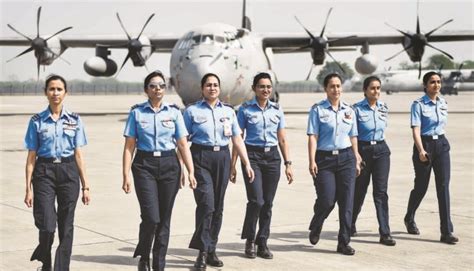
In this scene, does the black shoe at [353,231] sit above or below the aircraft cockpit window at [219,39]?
below

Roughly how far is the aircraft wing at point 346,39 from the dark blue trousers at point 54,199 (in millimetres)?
26388

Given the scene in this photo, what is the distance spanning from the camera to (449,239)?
805 cm

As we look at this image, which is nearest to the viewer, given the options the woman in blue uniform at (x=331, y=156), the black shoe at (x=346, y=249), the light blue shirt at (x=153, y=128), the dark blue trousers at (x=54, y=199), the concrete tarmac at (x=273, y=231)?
the dark blue trousers at (x=54, y=199)

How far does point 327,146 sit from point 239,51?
1973 centimetres

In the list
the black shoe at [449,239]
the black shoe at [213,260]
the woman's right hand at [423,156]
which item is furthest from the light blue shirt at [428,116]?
the black shoe at [213,260]

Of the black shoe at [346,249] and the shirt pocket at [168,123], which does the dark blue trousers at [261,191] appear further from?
the shirt pocket at [168,123]

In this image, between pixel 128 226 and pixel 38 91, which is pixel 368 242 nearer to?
pixel 128 226

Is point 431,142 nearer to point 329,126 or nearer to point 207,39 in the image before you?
point 329,126

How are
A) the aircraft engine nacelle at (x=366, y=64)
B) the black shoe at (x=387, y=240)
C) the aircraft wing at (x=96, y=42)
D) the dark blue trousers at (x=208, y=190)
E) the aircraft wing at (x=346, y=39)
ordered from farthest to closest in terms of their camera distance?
the aircraft wing at (x=96, y=42)
the aircraft engine nacelle at (x=366, y=64)
the aircraft wing at (x=346, y=39)
the black shoe at (x=387, y=240)
the dark blue trousers at (x=208, y=190)

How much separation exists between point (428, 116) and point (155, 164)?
11.3 feet

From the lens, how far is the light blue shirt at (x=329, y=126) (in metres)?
7.82

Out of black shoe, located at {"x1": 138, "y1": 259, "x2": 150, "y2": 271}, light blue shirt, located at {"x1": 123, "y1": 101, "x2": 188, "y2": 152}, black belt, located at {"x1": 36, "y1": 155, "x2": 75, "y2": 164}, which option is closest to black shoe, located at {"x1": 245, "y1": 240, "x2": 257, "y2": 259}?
black shoe, located at {"x1": 138, "y1": 259, "x2": 150, "y2": 271}

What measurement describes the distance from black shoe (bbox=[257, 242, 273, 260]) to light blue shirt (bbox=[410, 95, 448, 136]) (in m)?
2.25

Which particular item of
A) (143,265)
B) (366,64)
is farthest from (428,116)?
(366,64)
